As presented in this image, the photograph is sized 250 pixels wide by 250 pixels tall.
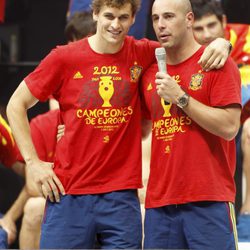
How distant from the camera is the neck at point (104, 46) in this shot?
4.03 m

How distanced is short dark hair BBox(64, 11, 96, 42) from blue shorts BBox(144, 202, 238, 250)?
1.73 metres

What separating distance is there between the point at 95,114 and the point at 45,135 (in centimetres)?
154

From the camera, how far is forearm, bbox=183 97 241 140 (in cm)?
384

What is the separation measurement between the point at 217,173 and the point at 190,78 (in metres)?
0.45

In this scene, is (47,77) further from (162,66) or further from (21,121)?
(162,66)

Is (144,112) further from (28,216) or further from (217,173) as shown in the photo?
(28,216)

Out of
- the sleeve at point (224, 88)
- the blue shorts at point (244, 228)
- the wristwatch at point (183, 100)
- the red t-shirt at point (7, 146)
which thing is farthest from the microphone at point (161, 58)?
the blue shorts at point (244, 228)

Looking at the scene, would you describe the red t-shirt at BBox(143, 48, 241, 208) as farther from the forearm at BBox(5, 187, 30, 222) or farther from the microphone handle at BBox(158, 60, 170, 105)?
the forearm at BBox(5, 187, 30, 222)

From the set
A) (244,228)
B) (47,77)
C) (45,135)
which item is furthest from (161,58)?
(45,135)

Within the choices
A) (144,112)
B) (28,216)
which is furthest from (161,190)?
(28,216)

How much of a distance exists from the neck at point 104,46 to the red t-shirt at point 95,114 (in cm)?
2

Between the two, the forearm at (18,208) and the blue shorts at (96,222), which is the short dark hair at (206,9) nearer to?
the forearm at (18,208)

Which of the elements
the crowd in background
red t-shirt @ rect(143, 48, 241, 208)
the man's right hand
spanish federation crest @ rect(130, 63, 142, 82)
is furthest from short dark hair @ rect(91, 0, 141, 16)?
the crowd in background

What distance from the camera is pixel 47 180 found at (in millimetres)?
4020
